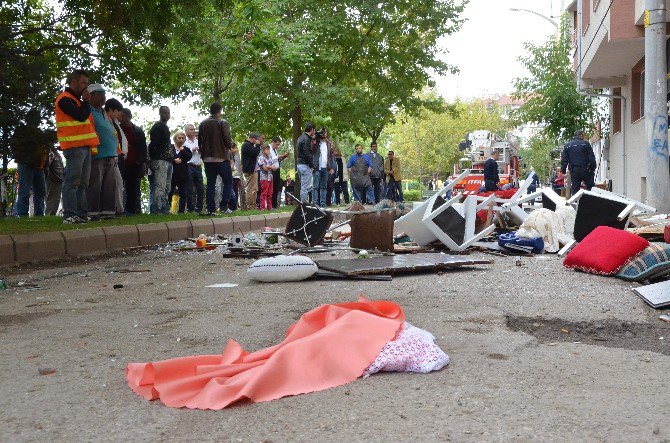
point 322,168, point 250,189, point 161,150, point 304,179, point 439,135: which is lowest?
point 250,189

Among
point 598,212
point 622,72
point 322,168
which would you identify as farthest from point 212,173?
point 622,72

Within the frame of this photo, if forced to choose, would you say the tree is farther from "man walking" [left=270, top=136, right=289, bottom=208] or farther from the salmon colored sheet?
the salmon colored sheet

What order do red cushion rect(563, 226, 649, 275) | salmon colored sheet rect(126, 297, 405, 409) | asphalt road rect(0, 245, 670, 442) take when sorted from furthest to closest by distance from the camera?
1. red cushion rect(563, 226, 649, 275)
2. salmon colored sheet rect(126, 297, 405, 409)
3. asphalt road rect(0, 245, 670, 442)

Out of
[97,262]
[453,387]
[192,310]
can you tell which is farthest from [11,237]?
[453,387]

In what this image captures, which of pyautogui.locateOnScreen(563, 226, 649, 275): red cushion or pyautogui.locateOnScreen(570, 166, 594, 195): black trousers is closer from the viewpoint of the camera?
pyautogui.locateOnScreen(563, 226, 649, 275): red cushion

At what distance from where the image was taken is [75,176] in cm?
1071

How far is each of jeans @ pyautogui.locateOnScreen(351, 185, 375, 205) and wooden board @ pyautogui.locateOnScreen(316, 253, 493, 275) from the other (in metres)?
15.1

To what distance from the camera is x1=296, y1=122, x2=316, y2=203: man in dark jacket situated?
19.1m

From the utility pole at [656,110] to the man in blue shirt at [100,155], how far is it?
8.19m

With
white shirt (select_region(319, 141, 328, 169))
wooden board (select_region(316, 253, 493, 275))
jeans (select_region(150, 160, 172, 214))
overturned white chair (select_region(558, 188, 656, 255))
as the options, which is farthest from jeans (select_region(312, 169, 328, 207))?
wooden board (select_region(316, 253, 493, 275))

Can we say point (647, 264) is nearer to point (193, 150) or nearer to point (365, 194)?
point (193, 150)

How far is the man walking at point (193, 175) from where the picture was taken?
16.1m

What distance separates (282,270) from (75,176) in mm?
4800

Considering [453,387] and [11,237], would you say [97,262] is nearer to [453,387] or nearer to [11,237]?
[11,237]
